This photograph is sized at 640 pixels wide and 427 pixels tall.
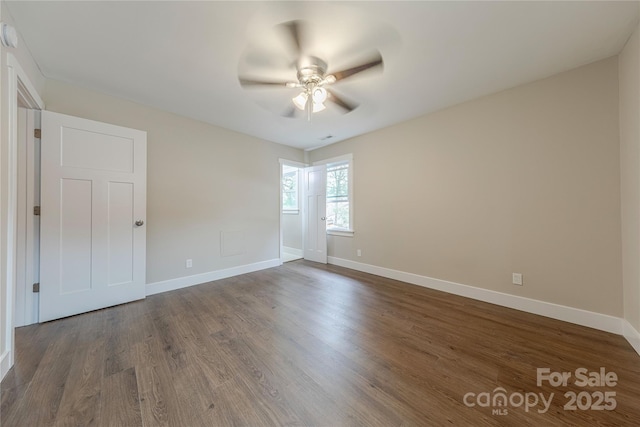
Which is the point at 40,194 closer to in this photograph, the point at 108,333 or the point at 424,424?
the point at 108,333

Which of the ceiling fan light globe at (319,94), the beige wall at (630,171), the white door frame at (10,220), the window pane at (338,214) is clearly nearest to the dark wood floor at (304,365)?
the white door frame at (10,220)

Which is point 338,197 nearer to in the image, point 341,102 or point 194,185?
point 341,102

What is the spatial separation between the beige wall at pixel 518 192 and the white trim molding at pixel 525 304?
2.6 inches

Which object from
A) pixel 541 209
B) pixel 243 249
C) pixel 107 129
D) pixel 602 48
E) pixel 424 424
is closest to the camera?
pixel 424 424

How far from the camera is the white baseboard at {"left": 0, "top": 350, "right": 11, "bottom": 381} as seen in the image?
147 centimetres

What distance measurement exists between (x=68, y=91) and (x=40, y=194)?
1166 mm

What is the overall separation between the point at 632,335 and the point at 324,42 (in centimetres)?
344

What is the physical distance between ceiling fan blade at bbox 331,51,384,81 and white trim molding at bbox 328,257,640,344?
9.16 ft

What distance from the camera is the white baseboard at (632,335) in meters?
1.76

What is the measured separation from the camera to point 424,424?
1187 millimetres

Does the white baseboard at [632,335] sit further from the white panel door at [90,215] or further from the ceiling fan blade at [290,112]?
the white panel door at [90,215]

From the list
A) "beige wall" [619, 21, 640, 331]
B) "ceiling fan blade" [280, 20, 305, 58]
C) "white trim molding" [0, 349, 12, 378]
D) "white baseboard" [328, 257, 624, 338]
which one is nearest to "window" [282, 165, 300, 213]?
"white baseboard" [328, 257, 624, 338]

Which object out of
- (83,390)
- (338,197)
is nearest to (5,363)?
(83,390)

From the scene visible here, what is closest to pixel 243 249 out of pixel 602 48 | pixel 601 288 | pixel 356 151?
pixel 356 151
